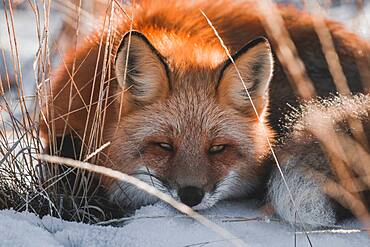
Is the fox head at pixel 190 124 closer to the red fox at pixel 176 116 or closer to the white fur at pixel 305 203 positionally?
the red fox at pixel 176 116

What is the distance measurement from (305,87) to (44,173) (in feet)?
5.66

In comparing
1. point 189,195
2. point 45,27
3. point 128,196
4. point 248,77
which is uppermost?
point 45,27

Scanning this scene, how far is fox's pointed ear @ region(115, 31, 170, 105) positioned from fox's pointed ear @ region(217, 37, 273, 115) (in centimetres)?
34

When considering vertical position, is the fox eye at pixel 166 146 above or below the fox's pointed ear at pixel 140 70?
below

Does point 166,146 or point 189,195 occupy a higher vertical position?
point 166,146

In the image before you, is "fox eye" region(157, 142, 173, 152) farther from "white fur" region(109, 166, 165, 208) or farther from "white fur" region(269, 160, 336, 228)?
"white fur" region(269, 160, 336, 228)

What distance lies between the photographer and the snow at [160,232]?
2.76 metres

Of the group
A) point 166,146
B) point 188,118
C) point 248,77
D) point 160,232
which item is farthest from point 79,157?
point 248,77

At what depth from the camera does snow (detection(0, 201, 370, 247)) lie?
2758 millimetres

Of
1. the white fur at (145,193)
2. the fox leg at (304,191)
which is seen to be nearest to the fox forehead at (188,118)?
the white fur at (145,193)

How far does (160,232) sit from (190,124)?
65 centimetres

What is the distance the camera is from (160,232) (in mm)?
2943

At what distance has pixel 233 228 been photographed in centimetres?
302

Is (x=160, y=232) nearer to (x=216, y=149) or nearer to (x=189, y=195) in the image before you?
(x=189, y=195)
